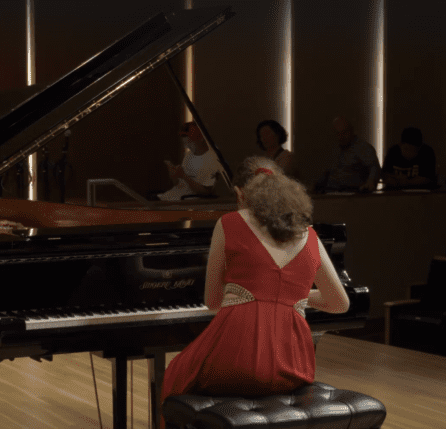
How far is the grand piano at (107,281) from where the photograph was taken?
2.50 meters

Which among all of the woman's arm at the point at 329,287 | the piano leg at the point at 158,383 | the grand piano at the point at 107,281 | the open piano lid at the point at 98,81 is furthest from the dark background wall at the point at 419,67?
the woman's arm at the point at 329,287

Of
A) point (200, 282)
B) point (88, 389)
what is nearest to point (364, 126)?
point (88, 389)

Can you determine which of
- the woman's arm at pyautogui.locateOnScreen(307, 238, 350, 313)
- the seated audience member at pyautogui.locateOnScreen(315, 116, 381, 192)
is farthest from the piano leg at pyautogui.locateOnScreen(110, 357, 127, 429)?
the seated audience member at pyautogui.locateOnScreen(315, 116, 381, 192)

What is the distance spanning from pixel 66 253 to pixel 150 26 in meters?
1.31

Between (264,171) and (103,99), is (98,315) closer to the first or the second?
(264,171)

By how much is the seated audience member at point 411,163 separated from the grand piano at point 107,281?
3.56 metres

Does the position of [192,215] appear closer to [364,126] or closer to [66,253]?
[66,253]

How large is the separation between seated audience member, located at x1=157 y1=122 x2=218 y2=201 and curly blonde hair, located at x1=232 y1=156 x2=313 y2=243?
3393 mm

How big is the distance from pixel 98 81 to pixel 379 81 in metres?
5.83

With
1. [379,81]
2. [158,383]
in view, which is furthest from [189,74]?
[158,383]

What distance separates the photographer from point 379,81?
864cm

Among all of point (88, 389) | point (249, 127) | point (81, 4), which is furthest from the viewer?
point (249, 127)

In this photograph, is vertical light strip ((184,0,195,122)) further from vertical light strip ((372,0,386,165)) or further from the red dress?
the red dress

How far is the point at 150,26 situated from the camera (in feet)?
11.5
